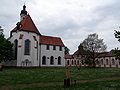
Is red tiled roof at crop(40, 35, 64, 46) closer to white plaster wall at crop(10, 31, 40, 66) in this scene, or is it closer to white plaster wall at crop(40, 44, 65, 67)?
white plaster wall at crop(40, 44, 65, 67)

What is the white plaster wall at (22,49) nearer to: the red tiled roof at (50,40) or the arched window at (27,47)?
the arched window at (27,47)

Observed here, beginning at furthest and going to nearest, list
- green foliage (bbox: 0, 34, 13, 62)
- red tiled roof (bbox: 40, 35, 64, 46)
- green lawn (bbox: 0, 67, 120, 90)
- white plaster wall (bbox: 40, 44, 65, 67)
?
red tiled roof (bbox: 40, 35, 64, 46) → white plaster wall (bbox: 40, 44, 65, 67) → green foliage (bbox: 0, 34, 13, 62) → green lawn (bbox: 0, 67, 120, 90)

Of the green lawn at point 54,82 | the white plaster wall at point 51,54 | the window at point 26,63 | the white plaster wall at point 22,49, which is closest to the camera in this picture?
the green lawn at point 54,82

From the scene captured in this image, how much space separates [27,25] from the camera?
61625mm

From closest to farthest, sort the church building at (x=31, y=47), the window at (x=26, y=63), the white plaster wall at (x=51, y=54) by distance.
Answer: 1. the window at (x=26, y=63)
2. the church building at (x=31, y=47)
3. the white plaster wall at (x=51, y=54)

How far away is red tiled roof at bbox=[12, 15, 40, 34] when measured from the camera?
6034 cm

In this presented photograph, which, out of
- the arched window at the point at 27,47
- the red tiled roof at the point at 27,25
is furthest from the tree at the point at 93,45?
the arched window at the point at 27,47

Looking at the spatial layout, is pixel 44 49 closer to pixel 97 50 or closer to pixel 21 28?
pixel 21 28

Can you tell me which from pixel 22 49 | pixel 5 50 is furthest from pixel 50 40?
pixel 5 50

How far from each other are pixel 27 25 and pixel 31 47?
22.4ft

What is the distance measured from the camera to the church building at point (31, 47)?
193 feet

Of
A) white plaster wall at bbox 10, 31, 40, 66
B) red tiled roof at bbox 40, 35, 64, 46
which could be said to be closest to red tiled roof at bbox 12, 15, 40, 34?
white plaster wall at bbox 10, 31, 40, 66

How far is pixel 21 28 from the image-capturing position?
59531mm

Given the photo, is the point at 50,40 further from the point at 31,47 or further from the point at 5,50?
the point at 5,50
